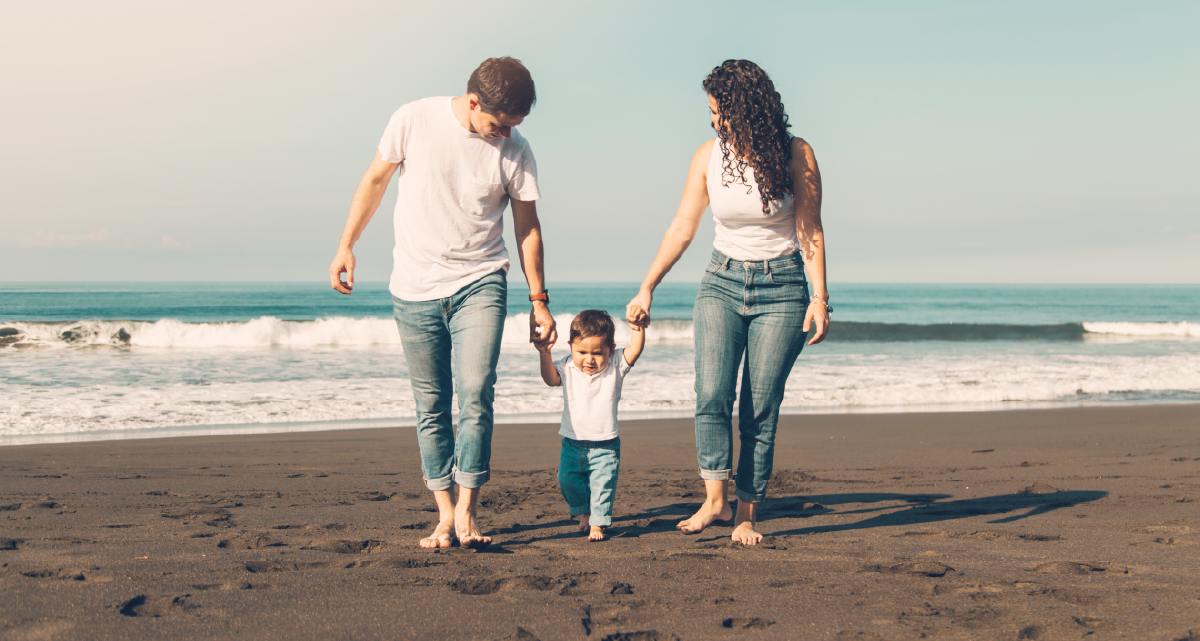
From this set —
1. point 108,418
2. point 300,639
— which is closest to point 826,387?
point 108,418

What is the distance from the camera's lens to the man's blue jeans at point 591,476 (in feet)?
10.3

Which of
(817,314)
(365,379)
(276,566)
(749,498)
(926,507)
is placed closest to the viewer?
(276,566)

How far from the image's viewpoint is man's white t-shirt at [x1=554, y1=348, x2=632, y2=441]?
3186mm

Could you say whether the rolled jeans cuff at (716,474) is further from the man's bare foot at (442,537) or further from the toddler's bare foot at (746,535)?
the man's bare foot at (442,537)

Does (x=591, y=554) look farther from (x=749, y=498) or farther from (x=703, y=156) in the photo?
(x=703, y=156)

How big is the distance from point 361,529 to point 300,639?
1.35m

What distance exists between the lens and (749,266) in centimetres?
303

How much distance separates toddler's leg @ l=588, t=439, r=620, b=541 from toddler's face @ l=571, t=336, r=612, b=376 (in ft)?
1.09

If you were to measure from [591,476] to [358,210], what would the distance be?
143 cm

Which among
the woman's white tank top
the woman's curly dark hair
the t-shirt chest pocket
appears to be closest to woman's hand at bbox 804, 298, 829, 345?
the woman's white tank top

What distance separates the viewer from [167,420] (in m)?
7.46

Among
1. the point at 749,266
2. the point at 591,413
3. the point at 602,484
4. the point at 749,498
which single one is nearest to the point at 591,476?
the point at 602,484

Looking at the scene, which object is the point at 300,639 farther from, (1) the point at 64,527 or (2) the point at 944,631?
(1) the point at 64,527

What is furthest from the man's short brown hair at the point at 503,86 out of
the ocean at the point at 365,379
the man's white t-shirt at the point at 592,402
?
the ocean at the point at 365,379
